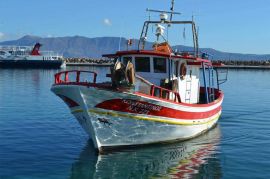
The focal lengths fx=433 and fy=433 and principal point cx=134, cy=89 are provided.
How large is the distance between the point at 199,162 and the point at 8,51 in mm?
91792

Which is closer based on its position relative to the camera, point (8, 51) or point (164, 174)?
point (164, 174)

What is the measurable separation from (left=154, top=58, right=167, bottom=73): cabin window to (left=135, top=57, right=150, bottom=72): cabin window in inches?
14.3

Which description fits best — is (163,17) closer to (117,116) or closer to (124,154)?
(117,116)

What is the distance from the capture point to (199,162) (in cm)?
1652

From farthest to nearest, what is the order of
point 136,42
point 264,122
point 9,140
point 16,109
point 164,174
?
point 16,109 → point 264,122 → point 136,42 → point 9,140 → point 164,174

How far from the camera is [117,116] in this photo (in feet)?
54.4

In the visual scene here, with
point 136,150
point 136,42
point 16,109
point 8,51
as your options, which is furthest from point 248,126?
point 8,51

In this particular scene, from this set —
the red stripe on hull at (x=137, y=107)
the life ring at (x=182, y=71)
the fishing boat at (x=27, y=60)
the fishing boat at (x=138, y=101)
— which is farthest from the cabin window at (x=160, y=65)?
the fishing boat at (x=27, y=60)

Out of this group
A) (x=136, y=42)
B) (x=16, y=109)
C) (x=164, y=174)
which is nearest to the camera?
(x=164, y=174)

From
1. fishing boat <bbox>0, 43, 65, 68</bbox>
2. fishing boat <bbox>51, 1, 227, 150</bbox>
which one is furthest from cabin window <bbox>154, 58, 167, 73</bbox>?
fishing boat <bbox>0, 43, 65, 68</bbox>

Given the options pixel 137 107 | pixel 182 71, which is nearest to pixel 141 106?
pixel 137 107

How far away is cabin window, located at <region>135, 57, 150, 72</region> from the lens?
19406mm

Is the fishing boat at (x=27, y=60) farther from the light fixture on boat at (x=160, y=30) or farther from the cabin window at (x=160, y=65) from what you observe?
the cabin window at (x=160, y=65)

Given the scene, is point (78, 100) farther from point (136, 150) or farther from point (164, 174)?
point (164, 174)
